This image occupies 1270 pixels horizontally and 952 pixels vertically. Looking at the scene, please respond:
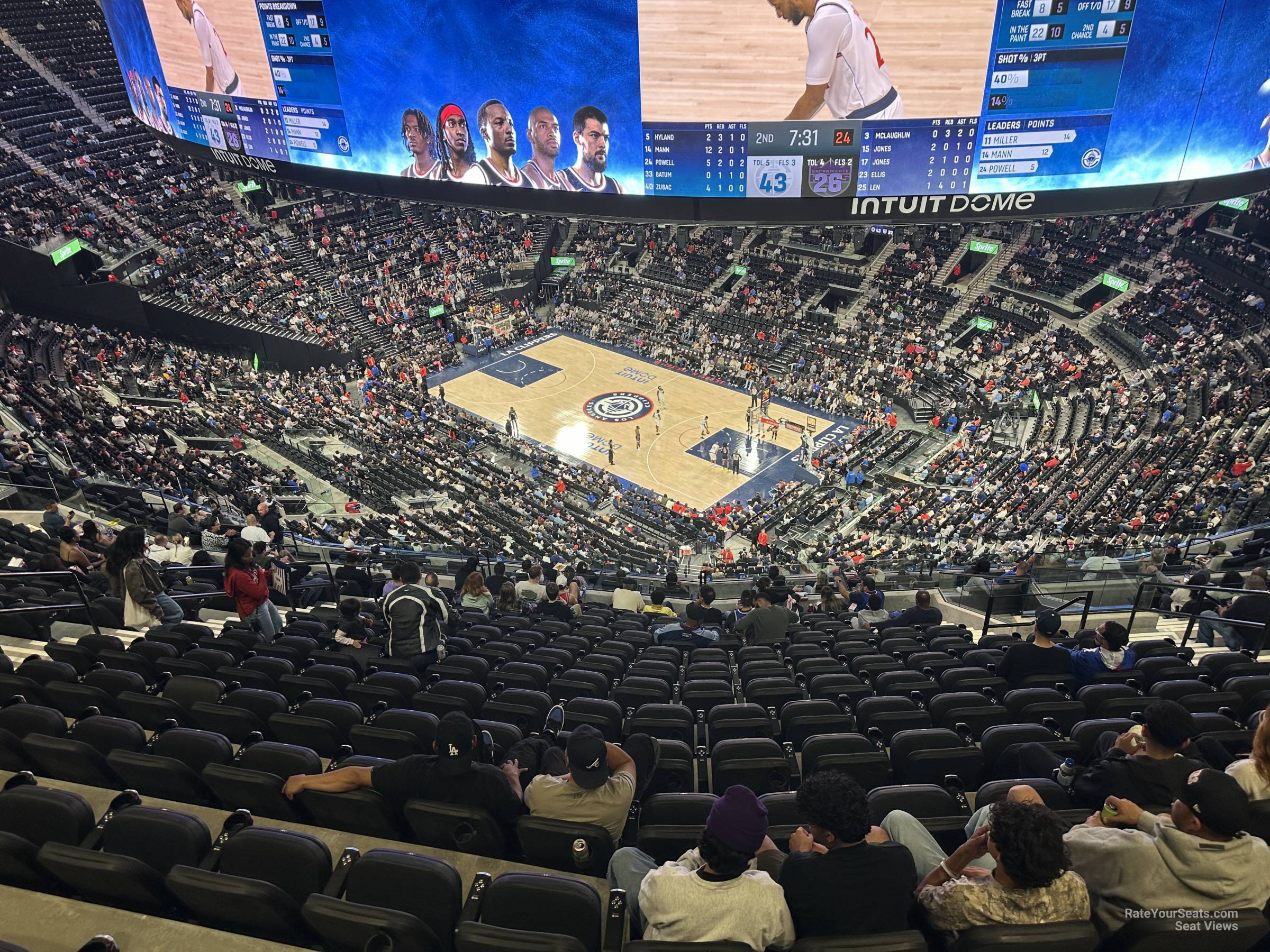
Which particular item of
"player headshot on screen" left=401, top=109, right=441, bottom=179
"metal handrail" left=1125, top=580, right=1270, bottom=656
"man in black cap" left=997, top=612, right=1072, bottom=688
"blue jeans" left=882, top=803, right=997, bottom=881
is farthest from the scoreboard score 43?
"blue jeans" left=882, top=803, right=997, bottom=881

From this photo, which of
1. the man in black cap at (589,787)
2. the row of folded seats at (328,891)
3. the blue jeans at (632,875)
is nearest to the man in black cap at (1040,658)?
the row of folded seats at (328,891)

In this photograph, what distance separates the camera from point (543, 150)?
1156 inches

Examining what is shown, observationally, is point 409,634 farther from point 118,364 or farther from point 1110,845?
point 118,364

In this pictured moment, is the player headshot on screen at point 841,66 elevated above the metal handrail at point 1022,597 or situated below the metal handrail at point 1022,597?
above

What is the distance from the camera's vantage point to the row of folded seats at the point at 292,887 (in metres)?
3.98

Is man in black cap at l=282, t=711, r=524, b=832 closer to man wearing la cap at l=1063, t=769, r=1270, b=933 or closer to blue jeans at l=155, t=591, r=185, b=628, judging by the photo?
man wearing la cap at l=1063, t=769, r=1270, b=933

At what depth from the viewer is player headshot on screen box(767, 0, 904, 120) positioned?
24.6 m

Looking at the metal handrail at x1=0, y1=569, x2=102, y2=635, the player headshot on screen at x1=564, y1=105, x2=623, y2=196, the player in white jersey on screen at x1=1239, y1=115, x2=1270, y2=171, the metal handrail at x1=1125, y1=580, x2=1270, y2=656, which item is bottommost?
the metal handrail at x1=1125, y1=580, x2=1270, y2=656

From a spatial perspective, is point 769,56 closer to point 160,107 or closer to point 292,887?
point 292,887

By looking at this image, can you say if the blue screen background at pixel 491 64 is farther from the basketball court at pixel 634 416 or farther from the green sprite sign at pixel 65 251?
the green sprite sign at pixel 65 251

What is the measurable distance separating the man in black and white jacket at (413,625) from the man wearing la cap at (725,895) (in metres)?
5.52

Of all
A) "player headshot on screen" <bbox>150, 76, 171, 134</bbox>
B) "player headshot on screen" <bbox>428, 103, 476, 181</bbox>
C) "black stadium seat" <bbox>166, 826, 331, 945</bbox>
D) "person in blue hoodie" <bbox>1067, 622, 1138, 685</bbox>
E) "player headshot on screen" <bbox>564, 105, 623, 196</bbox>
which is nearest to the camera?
"black stadium seat" <bbox>166, 826, 331, 945</bbox>

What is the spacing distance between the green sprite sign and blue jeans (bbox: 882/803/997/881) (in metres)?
44.6

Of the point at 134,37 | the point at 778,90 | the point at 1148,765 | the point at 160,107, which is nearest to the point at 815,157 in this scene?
the point at 778,90
